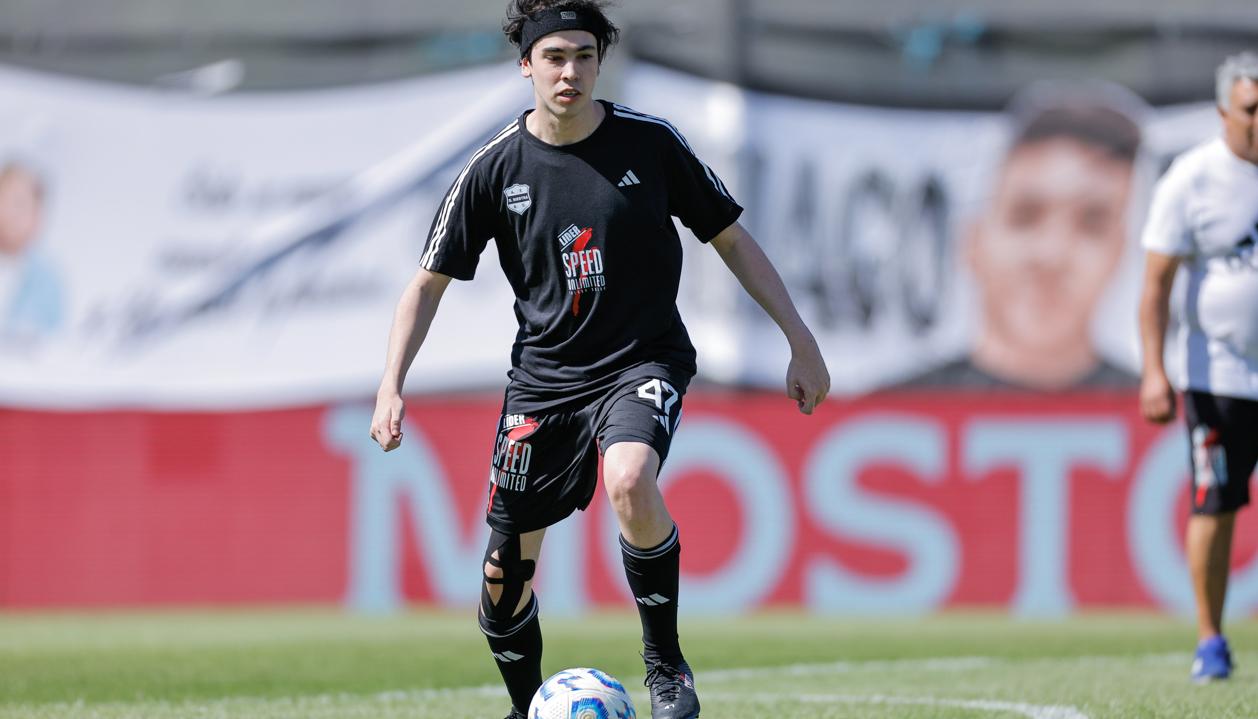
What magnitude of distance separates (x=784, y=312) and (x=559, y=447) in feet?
2.57

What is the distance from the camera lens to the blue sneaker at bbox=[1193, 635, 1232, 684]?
6.29m

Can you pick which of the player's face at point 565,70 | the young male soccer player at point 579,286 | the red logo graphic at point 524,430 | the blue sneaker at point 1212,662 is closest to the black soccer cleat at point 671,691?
the young male soccer player at point 579,286

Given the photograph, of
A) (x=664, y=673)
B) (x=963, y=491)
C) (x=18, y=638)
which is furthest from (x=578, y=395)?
(x=963, y=491)

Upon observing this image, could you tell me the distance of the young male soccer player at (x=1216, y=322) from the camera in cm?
645

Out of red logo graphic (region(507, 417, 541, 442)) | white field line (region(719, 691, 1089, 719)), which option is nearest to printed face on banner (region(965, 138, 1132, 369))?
white field line (region(719, 691, 1089, 719))

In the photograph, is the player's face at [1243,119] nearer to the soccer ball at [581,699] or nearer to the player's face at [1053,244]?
the soccer ball at [581,699]

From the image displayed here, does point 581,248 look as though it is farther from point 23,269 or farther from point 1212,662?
point 23,269

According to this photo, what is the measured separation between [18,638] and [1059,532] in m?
7.10

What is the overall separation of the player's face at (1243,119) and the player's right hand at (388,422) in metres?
3.52

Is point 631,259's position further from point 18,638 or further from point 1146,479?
point 1146,479

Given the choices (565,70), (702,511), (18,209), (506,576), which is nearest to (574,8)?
(565,70)

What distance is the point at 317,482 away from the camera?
13.0 metres

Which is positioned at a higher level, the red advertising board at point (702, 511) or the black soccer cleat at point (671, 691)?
the black soccer cleat at point (671, 691)

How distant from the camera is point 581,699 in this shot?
454 centimetres
